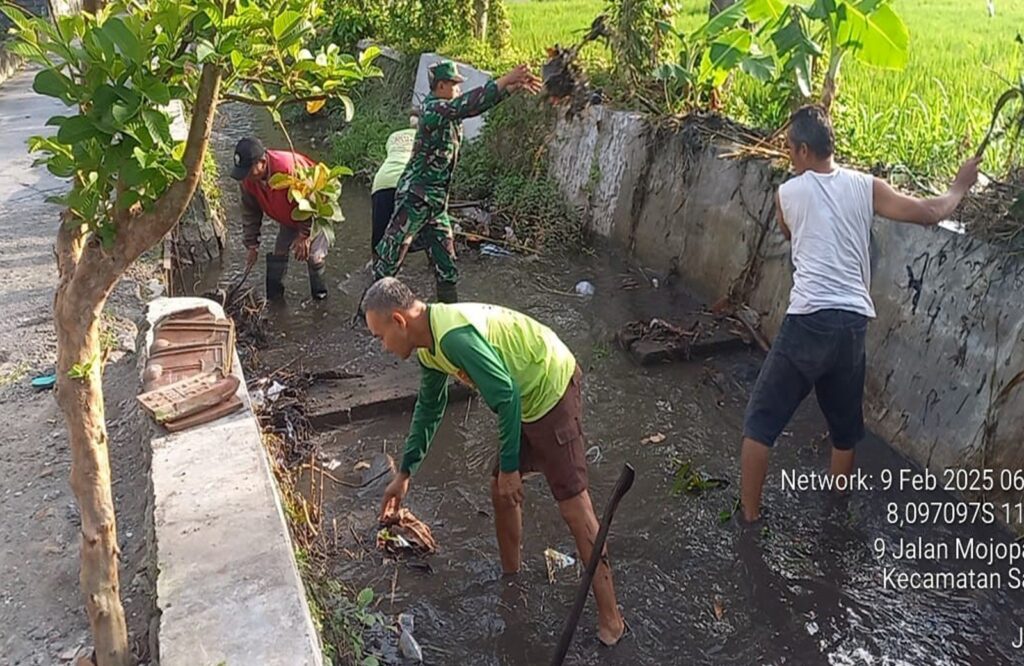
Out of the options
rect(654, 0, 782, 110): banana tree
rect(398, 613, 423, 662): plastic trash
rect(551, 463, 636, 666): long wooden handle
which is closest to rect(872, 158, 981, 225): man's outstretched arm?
rect(551, 463, 636, 666): long wooden handle

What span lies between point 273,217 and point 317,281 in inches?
24.2

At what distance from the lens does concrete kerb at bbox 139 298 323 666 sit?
2.53 m

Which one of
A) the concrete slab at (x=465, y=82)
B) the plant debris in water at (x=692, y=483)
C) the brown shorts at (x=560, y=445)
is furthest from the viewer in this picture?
the concrete slab at (x=465, y=82)

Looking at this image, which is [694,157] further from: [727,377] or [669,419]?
[669,419]

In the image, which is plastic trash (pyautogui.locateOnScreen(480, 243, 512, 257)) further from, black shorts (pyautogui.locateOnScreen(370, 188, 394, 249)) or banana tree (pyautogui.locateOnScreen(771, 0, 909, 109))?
banana tree (pyautogui.locateOnScreen(771, 0, 909, 109))

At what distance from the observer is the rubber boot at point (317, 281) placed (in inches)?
280

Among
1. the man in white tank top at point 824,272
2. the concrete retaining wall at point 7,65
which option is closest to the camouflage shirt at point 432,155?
the man in white tank top at point 824,272

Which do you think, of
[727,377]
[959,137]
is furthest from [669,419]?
[959,137]

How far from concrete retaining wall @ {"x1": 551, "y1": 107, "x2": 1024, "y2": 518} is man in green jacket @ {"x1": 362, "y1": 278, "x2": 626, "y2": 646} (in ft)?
6.68

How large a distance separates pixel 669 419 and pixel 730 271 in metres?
1.73

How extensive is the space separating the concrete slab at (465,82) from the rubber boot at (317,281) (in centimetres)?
283

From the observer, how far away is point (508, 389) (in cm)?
312

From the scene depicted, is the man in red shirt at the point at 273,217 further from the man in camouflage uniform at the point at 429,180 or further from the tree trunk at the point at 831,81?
the tree trunk at the point at 831,81

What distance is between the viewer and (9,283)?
6.59m
